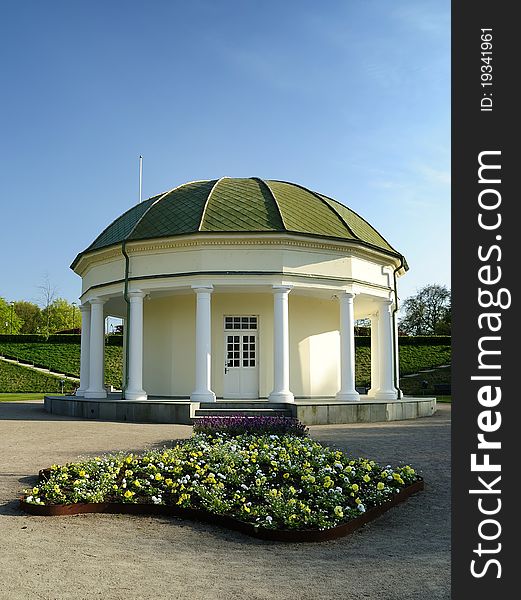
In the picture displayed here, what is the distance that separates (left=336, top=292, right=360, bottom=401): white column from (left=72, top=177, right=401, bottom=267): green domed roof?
2.13 metres

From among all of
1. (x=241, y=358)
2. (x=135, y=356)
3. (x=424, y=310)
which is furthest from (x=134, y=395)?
(x=424, y=310)

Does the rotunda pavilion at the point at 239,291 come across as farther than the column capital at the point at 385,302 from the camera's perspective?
No

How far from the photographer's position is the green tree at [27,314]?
9153 cm

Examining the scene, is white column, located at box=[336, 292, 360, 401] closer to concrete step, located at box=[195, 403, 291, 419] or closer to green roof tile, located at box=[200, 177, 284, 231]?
concrete step, located at box=[195, 403, 291, 419]

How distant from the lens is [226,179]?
24.2 meters

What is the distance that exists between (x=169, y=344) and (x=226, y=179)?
6359 mm

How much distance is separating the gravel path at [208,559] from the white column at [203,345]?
9855 millimetres

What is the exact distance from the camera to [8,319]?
87938 millimetres

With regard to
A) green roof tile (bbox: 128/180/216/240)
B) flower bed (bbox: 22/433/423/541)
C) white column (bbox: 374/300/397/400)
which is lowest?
flower bed (bbox: 22/433/423/541)

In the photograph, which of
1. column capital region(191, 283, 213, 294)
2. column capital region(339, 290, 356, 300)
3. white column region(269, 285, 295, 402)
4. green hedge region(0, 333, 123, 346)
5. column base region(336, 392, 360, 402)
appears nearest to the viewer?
white column region(269, 285, 295, 402)

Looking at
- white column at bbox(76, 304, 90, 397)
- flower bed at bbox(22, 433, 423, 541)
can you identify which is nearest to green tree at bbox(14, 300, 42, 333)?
white column at bbox(76, 304, 90, 397)

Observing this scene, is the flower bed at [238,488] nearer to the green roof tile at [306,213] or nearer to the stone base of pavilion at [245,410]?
the stone base of pavilion at [245,410]

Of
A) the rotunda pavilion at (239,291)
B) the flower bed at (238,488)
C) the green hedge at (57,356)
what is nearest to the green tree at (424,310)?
the green hedge at (57,356)

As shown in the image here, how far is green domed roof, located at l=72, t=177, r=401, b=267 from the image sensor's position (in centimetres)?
2089
